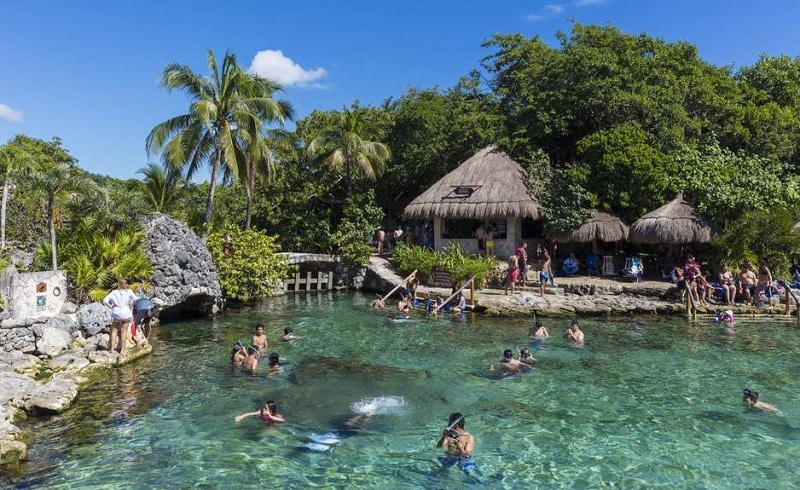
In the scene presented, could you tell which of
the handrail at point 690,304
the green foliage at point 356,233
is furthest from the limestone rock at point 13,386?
the handrail at point 690,304

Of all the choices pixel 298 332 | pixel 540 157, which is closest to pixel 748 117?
pixel 540 157

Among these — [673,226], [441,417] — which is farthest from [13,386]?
[673,226]

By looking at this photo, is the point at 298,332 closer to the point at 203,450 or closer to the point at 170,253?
the point at 170,253

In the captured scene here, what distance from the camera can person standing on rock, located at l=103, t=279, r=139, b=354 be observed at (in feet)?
41.3

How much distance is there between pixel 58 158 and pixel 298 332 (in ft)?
94.2

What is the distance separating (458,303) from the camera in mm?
20156

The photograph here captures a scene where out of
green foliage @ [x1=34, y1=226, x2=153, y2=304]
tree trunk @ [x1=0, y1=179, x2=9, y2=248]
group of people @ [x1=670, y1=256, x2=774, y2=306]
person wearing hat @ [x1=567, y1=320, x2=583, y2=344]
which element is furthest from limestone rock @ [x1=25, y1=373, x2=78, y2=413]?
group of people @ [x1=670, y1=256, x2=774, y2=306]

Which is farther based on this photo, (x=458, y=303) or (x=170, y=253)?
(x=458, y=303)

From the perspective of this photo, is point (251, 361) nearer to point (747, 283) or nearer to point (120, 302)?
point (120, 302)

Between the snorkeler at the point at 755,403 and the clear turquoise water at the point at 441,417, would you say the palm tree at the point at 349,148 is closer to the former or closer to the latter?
the clear turquoise water at the point at 441,417

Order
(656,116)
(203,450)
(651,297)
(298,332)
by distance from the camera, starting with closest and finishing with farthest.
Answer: (203,450) < (298,332) < (651,297) < (656,116)

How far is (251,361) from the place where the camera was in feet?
41.6

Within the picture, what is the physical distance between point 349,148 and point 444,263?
9415 mm

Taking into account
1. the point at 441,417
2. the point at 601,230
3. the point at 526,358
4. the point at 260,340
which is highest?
the point at 601,230
